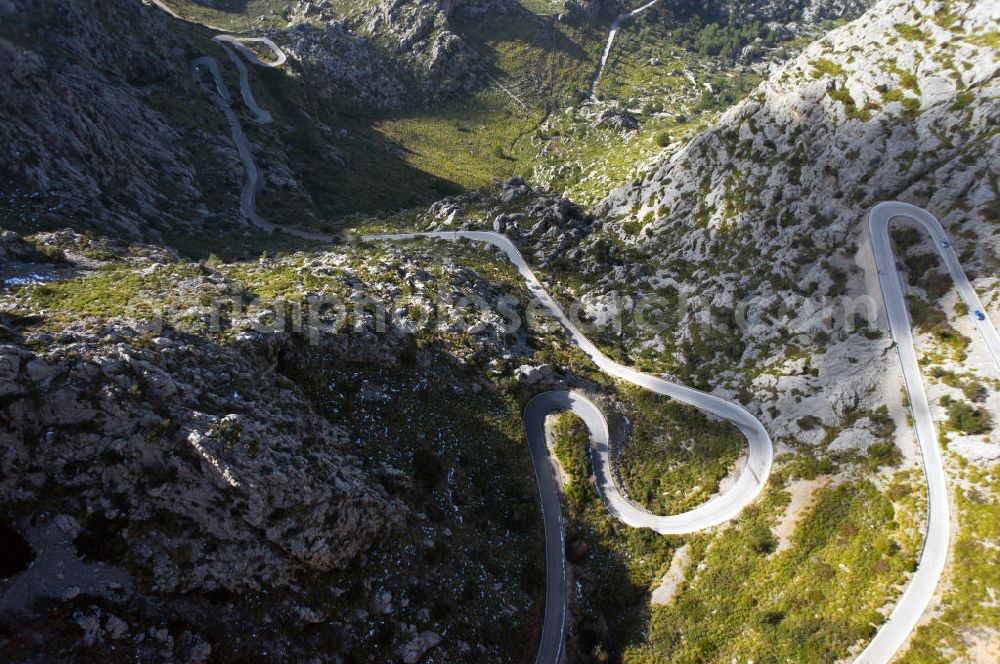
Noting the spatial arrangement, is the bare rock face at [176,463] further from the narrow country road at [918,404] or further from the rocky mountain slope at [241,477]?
the narrow country road at [918,404]

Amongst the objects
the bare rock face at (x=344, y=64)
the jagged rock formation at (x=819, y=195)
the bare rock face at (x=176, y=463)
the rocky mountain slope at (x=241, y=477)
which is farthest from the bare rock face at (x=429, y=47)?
the bare rock face at (x=176, y=463)

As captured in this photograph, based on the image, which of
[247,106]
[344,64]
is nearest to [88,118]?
[247,106]

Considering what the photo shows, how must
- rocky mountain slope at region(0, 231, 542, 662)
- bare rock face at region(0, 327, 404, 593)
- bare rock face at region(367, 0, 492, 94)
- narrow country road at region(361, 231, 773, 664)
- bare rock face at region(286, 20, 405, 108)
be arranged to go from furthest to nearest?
bare rock face at region(367, 0, 492, 94), bare rock face at region(286, 20, 405, 108), narrow country road at region(361, 231, 773, 664), bare rock face at region(0, 327, 404, 593), rocky mountain slope at region(0, 231, 542, 662)

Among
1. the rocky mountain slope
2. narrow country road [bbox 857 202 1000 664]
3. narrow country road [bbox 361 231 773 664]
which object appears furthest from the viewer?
narrow country road [bbox 361 231 773 664]

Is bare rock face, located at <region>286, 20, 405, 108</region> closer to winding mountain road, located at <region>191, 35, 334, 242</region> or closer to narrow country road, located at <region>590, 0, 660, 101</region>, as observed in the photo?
winding mountain road, located at <region>191, 35, 334, 242</region>

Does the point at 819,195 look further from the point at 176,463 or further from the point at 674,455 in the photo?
the point at 176,463

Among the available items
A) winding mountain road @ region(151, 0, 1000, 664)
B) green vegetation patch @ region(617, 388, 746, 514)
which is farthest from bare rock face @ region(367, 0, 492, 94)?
green vegetation patch @ region(617, 388, 746, 514)

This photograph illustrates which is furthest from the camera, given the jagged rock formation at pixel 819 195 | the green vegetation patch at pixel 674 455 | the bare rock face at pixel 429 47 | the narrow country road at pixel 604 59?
the bare rock face at pixel 429 47
